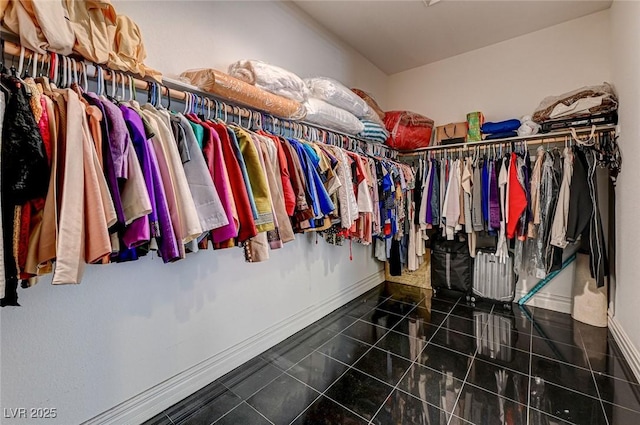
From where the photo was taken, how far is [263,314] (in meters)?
2.07

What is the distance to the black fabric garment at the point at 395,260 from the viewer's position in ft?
10.7

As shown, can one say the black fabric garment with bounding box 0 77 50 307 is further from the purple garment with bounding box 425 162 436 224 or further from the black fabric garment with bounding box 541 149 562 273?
the black fabric garment with bounding box 541 149 562 273

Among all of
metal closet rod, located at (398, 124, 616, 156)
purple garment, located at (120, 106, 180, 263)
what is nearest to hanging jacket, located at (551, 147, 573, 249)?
A: metal closet rod, located at (398, 124, 616, 156)

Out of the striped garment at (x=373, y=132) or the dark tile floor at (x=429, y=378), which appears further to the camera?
the striped garment at (x=373, y=132)

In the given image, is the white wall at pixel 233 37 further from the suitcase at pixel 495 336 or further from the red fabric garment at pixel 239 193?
the suitcase at pixel 495 336

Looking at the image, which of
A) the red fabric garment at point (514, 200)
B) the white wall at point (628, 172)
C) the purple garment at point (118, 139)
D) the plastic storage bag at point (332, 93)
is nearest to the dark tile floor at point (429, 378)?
the white wall at point (628, 172)

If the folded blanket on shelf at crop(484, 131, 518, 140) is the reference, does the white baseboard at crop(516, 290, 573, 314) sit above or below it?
below

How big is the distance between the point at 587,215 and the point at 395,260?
1732mm

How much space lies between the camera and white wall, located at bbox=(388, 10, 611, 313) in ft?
8.63

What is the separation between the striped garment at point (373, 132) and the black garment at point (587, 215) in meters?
1.64

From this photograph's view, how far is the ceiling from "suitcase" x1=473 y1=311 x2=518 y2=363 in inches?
110

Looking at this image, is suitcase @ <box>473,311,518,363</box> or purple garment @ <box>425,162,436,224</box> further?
purple garment @ <box>425,162,436,224</box>

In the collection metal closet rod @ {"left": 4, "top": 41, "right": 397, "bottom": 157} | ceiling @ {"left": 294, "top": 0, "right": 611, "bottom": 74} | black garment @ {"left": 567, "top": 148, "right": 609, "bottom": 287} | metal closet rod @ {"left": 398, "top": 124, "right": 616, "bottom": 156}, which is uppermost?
ceiling @ {"left": 294, "top": 0, "right": 611, "bottom": 74}

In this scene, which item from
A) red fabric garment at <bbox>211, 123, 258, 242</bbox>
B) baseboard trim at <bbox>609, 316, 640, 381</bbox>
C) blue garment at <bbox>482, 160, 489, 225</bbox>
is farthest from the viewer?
blue garment at <bbox>482, 160, 489, 225</bbox>
